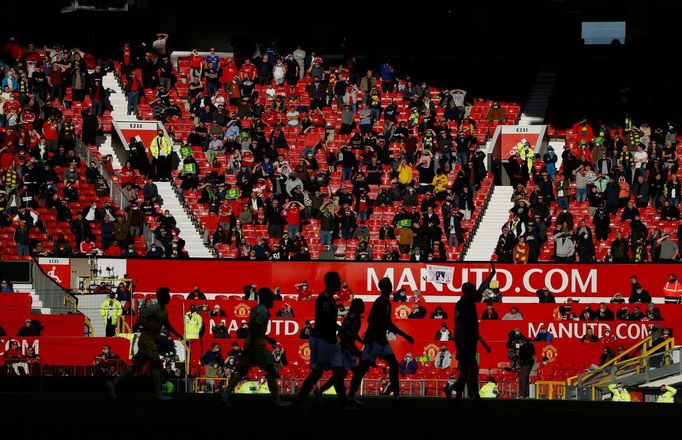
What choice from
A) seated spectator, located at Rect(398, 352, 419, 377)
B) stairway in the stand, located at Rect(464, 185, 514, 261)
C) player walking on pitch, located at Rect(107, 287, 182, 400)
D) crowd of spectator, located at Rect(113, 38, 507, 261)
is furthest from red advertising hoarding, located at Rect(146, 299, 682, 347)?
player walking on pitch, located at Rect(107, 287, 182, 400)

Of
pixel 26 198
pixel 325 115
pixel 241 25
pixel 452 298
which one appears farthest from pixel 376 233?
pixel 241 25

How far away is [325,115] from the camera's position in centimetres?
4666

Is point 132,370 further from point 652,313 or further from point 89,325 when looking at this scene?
point 652,313

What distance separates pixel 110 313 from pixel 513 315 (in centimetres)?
973

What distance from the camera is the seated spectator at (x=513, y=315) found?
35.8 metres

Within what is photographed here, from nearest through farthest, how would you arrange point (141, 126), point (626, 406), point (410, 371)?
1. point (626, 406)
2. point (410, 371)
3. point (141, 126)

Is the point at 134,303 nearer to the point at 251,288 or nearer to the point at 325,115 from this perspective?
the point at 251,288

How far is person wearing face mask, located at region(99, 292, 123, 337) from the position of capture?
35.3 m

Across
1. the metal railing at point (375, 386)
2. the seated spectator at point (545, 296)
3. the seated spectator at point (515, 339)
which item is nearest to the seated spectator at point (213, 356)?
the metal railing at point (375, 386)

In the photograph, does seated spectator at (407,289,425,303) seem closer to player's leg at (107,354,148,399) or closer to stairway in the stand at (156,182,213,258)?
stairway in the stand at (156,182,213,258)

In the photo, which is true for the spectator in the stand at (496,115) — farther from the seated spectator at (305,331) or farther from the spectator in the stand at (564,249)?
the seated spectator at (305,331)

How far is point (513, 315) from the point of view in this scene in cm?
3588

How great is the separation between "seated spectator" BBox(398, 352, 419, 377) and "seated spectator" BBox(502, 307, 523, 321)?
140 inches

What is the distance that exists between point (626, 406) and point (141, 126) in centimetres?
2654
